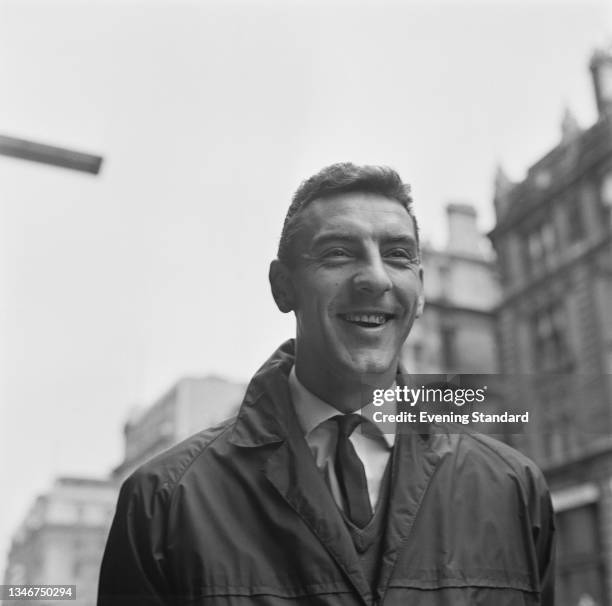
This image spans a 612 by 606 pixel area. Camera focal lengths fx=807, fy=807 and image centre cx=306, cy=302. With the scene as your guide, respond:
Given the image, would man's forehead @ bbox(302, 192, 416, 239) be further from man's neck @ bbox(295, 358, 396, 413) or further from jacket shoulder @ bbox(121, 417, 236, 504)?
jacket shoulder @ bbox(121, 417, 236, 504)

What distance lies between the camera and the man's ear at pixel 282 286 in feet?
4.87

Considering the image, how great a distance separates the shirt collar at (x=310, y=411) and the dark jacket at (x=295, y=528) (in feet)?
0.07

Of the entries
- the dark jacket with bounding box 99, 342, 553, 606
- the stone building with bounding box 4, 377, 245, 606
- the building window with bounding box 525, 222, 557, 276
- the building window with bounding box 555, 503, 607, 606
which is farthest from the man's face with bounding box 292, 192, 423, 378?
the building window with bounding box 555, 503, 607, 606

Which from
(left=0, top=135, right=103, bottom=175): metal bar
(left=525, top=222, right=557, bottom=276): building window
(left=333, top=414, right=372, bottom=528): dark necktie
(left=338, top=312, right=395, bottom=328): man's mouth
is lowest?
(left=333, top=414, right=372, bottom=528): dark necktie

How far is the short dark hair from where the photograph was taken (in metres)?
1.44

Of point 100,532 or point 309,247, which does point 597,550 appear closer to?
point 100,532

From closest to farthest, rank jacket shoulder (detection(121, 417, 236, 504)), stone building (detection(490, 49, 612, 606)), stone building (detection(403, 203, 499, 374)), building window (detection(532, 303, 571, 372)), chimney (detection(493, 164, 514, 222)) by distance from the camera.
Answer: jacket shoulder (detection(121, 417, 236, 504))
stone building (detection(490, 49, 612, 606))
chimney (detection(493, 164, 514, 222))
stone building (detection(403, 203, 499, 374))
building window (detection(532, 303, 571, 372))

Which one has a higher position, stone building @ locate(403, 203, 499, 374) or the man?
stone building @ locate(403, 203, 499, 374)

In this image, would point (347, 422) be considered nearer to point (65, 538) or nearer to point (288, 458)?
point (288, 458)

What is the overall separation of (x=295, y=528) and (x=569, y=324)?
2.73 m

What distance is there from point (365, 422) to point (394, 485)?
0.14m

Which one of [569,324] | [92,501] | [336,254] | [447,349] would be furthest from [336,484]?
[569,324]

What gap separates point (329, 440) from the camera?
55.9 inches

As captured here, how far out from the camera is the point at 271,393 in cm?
143
